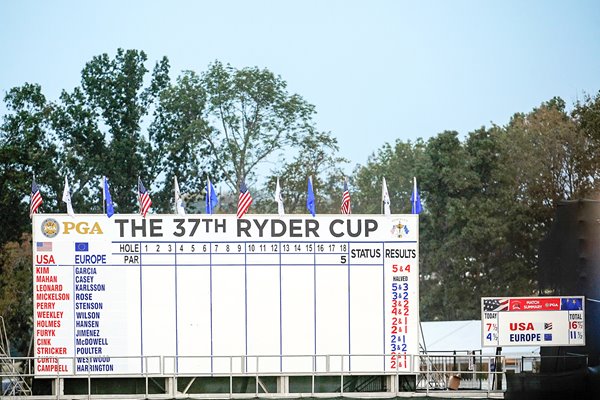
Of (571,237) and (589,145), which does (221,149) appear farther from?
(571,237)

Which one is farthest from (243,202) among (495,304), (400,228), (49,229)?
(495,304)

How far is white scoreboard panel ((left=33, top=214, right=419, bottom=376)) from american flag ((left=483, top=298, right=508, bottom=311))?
2033mm

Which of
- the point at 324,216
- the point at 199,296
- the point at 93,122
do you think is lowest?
the point at 199,296

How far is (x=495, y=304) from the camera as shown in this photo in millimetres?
36156

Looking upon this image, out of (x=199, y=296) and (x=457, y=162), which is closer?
(x=199, y=296)

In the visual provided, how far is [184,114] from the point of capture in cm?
7438

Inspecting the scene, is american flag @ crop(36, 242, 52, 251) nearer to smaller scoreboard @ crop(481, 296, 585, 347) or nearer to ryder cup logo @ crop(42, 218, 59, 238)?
ryder cup logo @ crop(42, 218, 59, 238)

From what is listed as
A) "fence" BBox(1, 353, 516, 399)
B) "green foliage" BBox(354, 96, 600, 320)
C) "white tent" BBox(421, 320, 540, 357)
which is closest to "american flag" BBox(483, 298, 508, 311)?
"fence" BBox(1, 353, 516, 399)

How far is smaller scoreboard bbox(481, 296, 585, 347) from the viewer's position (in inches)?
1405

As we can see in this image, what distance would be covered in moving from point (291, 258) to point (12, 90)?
40997 mm

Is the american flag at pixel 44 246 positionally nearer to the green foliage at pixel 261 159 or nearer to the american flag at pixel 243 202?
the american flag at pixel 243 202

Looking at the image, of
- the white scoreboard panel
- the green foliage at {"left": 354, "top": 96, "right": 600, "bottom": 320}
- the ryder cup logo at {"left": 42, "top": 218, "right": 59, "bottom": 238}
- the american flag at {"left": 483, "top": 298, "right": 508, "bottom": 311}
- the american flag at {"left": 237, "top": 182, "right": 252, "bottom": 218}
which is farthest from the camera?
the green foliage at {"left": 354, "top": 96, "right": 600, "bottom": 320}

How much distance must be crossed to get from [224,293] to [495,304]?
749cm

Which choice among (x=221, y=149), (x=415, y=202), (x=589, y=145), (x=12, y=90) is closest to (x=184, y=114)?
(x=221, y=149)
